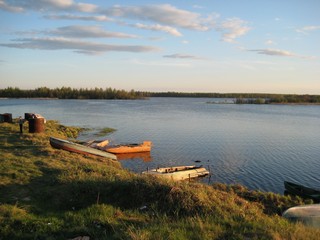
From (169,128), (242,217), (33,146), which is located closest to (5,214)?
(242,217)

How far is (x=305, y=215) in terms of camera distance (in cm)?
967

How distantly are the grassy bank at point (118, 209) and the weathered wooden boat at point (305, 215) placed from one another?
506 millimetres

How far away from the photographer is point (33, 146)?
1731 centimetres

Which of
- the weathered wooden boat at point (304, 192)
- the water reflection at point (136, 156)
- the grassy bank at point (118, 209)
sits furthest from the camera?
the water reflection at point (136, 156)

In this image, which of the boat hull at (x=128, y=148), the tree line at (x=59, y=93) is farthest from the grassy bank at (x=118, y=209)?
the tree line at (x=59, y=93)

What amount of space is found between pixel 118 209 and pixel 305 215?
226 inches

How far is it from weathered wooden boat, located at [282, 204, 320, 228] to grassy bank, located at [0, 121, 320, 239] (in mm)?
506

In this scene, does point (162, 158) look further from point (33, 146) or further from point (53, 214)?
point (53, 214)

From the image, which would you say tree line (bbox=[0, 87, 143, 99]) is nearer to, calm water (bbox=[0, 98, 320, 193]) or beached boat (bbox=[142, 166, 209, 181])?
calm water (bbox=[0, 98, 320, 193])

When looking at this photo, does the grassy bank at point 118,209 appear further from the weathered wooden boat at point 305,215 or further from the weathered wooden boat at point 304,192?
the weathered wooden boat at point 304,192

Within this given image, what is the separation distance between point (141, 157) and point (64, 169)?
12123 millimetres

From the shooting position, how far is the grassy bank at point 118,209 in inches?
260

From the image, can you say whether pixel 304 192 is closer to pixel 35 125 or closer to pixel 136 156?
pixel 136 156

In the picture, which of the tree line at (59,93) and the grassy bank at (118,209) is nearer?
the grassy bank at (118,209)
